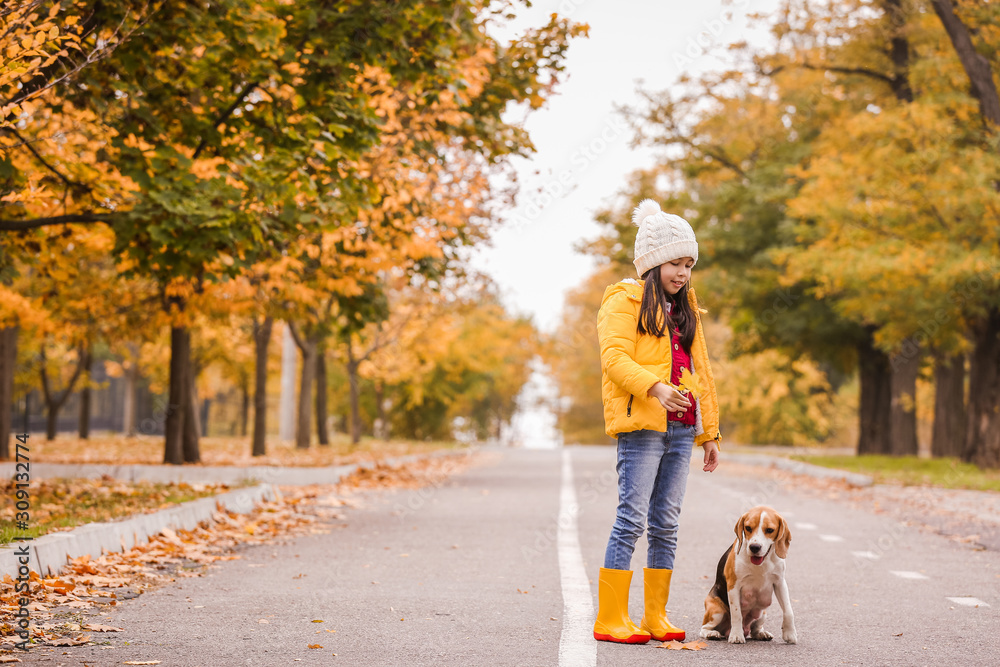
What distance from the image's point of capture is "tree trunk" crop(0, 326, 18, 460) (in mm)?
18141

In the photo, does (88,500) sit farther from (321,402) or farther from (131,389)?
(131,389)

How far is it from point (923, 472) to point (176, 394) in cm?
1338

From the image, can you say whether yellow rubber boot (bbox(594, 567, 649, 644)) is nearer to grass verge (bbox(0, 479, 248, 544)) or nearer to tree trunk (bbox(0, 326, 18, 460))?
grass verge (bbox(0, 479, 248, 544))

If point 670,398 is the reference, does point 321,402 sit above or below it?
below

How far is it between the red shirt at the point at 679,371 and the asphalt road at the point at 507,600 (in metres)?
1.09

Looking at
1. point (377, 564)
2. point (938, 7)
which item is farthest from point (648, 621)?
point (938, 7)

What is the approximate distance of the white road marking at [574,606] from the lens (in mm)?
4844

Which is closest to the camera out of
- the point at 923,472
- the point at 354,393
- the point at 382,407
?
the point at 923,472

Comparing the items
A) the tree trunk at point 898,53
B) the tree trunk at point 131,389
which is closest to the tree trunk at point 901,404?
the tree trunk at point 898,53

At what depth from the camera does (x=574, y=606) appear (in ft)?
20.1

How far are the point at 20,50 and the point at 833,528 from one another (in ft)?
29.0

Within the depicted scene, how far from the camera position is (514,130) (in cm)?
1517

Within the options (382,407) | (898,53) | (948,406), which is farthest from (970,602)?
(382,407)

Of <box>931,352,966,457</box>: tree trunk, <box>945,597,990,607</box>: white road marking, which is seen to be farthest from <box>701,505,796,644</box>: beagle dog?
<box>931,352,966,457</box>: tree trunk
